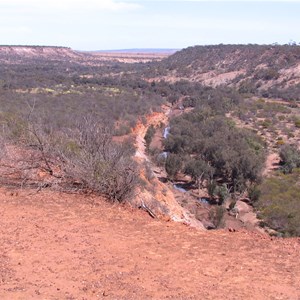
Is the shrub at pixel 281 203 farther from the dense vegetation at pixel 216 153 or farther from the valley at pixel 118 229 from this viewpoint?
the dense vegetation at pixel 216 153

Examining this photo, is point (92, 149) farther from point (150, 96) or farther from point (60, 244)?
point (150, 96)

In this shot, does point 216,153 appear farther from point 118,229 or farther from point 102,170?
point 118,229

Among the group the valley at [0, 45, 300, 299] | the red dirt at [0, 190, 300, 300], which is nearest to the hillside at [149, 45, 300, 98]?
the valley at [0, 45, 300, 299]

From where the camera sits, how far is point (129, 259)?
685 centimetres

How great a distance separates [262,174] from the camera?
94.8 feet

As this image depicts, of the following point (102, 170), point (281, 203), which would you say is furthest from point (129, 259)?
point (281, 203)

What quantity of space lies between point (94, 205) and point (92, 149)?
1.74m

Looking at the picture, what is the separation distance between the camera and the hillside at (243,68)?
70875 millimetres

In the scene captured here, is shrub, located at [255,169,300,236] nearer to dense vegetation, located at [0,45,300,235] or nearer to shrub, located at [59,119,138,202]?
dense vegetation, located at [0,45,300,235]

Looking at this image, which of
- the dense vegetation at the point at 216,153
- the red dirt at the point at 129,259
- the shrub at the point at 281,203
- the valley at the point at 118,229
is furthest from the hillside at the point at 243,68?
the red dirt at the point at 129,259

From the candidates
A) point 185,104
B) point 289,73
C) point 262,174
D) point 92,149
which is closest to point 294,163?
point 262,174

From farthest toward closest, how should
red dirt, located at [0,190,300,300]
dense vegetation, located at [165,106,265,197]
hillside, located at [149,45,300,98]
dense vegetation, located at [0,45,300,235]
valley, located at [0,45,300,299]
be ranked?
hillside, located at [149,45,300,98]
dense vegetation, located at [165,106,265,197]
dense vegetation, located at [0,45,300,235]
valley, located at [0,45,300,299]
red dirt, located at [0,190,300,300]

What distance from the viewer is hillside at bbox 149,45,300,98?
7088 cm

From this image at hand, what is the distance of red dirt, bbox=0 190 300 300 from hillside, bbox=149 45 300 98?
58.0 m
